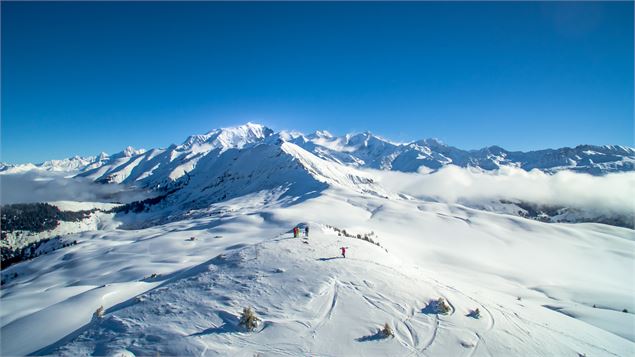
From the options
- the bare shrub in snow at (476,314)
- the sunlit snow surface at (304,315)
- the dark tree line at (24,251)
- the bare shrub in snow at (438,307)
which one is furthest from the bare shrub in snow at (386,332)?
the dark tree line at (24,251)

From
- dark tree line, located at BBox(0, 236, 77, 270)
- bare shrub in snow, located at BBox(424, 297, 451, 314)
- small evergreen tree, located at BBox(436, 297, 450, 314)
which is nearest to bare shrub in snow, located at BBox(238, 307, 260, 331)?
bare shrub in snow, located at BBox(424, 297, 451, 314)

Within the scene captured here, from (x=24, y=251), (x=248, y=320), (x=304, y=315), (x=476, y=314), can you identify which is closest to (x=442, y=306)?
(x=476, y=314)

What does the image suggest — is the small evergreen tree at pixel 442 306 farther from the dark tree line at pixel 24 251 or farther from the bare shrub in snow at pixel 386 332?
the dark tree line at pixel 24 251

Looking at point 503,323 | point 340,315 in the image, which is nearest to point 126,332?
point 340,315

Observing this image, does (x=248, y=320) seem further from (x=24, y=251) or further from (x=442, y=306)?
(x=24, y=251)

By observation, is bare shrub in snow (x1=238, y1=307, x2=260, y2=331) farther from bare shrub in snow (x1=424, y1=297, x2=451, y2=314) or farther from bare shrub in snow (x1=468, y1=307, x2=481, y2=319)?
bare shrub in snow (x1=468, y1=307, x2=481, y2=319)

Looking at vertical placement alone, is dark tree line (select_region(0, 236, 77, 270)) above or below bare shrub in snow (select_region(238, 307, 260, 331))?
below

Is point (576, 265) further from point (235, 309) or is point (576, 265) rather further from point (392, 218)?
point (235, 309)

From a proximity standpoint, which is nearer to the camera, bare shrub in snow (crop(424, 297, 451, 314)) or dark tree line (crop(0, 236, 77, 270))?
bare shrub in snow (crop(424, 297, 451, 314))
